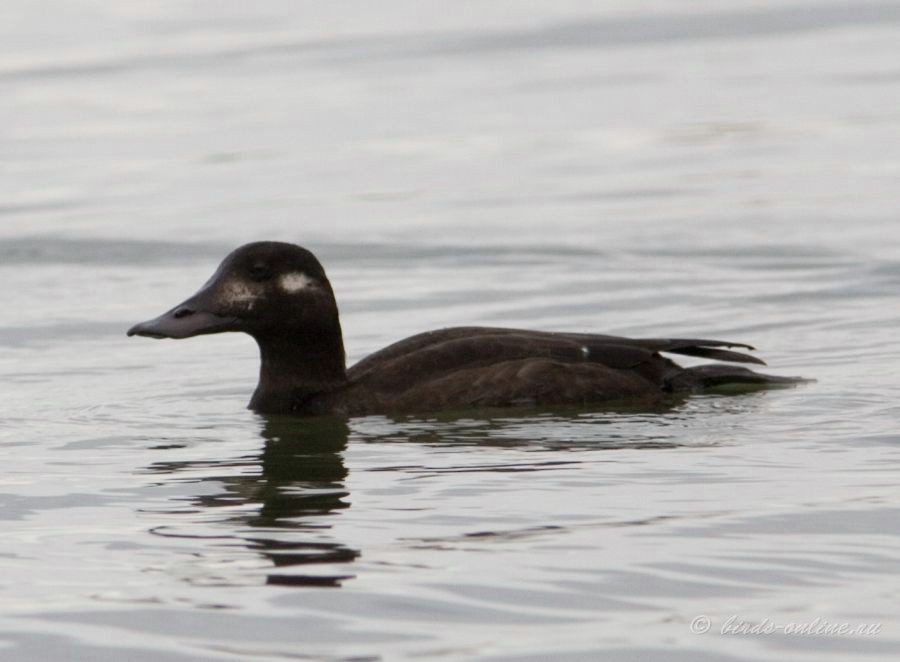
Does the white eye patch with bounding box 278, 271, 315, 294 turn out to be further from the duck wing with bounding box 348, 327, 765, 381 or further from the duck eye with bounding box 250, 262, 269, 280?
the duck wing with bounding box 348, 327, 765, 381

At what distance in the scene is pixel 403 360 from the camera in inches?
422

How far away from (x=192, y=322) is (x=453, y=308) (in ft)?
13.0

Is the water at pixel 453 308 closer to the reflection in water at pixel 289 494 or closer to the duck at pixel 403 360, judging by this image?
the reflection in water at pixel 289 494

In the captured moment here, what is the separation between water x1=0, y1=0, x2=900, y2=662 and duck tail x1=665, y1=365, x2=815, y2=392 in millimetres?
180

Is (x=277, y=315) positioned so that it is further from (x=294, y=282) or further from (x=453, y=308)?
(x=453, y=308)

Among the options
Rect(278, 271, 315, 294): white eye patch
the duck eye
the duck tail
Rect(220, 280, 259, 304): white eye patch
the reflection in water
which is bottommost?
the reflection in water

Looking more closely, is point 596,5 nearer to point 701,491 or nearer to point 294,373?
point 294,373

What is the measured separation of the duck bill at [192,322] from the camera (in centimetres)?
1063

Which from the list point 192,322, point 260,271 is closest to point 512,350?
point 260,271

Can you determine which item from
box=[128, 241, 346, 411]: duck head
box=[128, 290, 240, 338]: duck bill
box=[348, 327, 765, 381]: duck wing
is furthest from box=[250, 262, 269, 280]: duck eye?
box=[348, 327, 765, 381]: duck wing

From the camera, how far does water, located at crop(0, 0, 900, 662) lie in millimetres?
6816

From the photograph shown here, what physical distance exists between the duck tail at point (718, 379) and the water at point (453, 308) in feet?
0.59

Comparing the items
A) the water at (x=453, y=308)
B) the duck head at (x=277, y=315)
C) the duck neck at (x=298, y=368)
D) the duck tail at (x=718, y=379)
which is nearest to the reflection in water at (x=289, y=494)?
the water at (x=453, y=308)

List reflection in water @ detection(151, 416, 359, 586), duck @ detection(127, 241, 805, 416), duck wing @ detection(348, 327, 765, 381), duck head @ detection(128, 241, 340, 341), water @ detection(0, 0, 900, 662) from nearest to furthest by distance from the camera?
1. water @ detection(0, 0, 900, 662)
2. reflection in water @ detection(151, 416, 359, 586)
3. duck @ detection(127, 241, 805, 416)
4. duck wing @ detection(348, 327, 765, 381)
5. duck head @ detection(128, 241, 340, 341)
